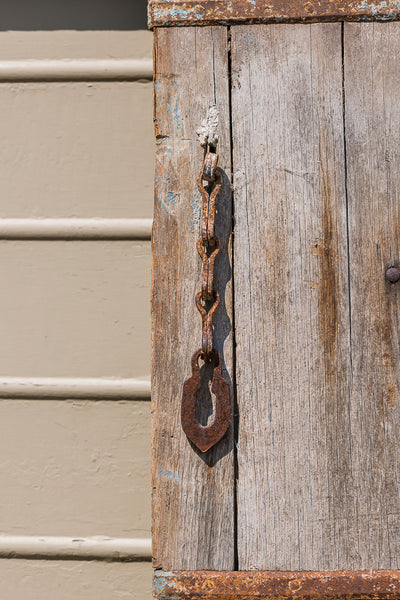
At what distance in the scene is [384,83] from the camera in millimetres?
1036

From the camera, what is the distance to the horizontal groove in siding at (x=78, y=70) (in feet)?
4.58

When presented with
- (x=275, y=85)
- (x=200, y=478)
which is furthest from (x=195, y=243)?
(x=200, y=478)

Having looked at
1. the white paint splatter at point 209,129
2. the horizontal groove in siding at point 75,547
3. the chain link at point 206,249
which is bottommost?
the horizontal groove in siding at point 75,547

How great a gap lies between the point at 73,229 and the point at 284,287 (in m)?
0.62

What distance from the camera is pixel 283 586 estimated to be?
3.23ft

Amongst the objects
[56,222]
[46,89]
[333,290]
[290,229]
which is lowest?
[333,290]

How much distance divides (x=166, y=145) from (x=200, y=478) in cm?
63

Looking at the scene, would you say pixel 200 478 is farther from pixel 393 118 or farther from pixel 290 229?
pixel 393 118

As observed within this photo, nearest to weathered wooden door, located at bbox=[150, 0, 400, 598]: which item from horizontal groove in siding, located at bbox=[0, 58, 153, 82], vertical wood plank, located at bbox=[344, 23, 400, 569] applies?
vertical wood plank, located at bbox=[344, 23, 400, 569]

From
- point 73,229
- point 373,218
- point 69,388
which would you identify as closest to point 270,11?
point 373,218

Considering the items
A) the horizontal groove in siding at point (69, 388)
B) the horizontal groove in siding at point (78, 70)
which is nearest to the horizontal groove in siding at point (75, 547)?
the horizontal groove in siding at point (69, 388)

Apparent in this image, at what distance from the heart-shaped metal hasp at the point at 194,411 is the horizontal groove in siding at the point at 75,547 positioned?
509mm

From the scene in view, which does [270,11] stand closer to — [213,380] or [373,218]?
[373,218]

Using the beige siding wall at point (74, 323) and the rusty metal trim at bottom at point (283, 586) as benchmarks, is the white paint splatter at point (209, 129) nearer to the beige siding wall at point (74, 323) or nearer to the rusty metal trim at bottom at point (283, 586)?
the beige siding wall at point (74, 323)
